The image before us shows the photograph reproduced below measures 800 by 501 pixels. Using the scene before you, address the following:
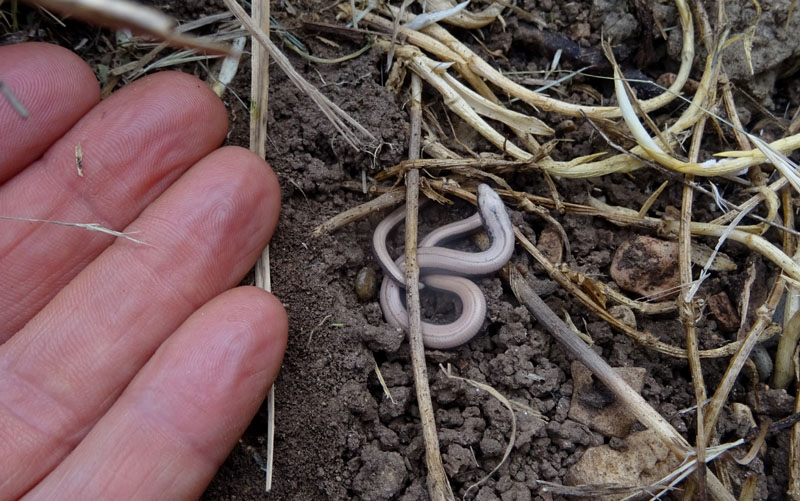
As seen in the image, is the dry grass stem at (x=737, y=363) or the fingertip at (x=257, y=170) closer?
the dry grass stem at (x=737, y=363)

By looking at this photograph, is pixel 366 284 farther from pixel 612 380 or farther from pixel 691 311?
pixel 691 311

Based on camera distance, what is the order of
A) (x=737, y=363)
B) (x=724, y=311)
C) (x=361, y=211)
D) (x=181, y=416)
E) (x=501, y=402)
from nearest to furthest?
(x=181, y=416)
(x=737, y=363)
(x=501, y=402)
(x=724, y=311)
(x=361, y=211)

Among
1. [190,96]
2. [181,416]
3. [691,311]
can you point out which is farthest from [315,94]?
[691,311]

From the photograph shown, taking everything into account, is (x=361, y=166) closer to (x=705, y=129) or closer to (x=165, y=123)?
(x=165, y=123)

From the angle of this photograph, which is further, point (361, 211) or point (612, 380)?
point (361, 211)

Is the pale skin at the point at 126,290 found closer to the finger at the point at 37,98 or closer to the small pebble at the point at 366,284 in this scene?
the finger at the point at 37,98

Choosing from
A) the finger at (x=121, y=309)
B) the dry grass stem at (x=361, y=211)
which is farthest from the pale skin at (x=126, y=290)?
the dry grass stem at (x=361, y=211)
